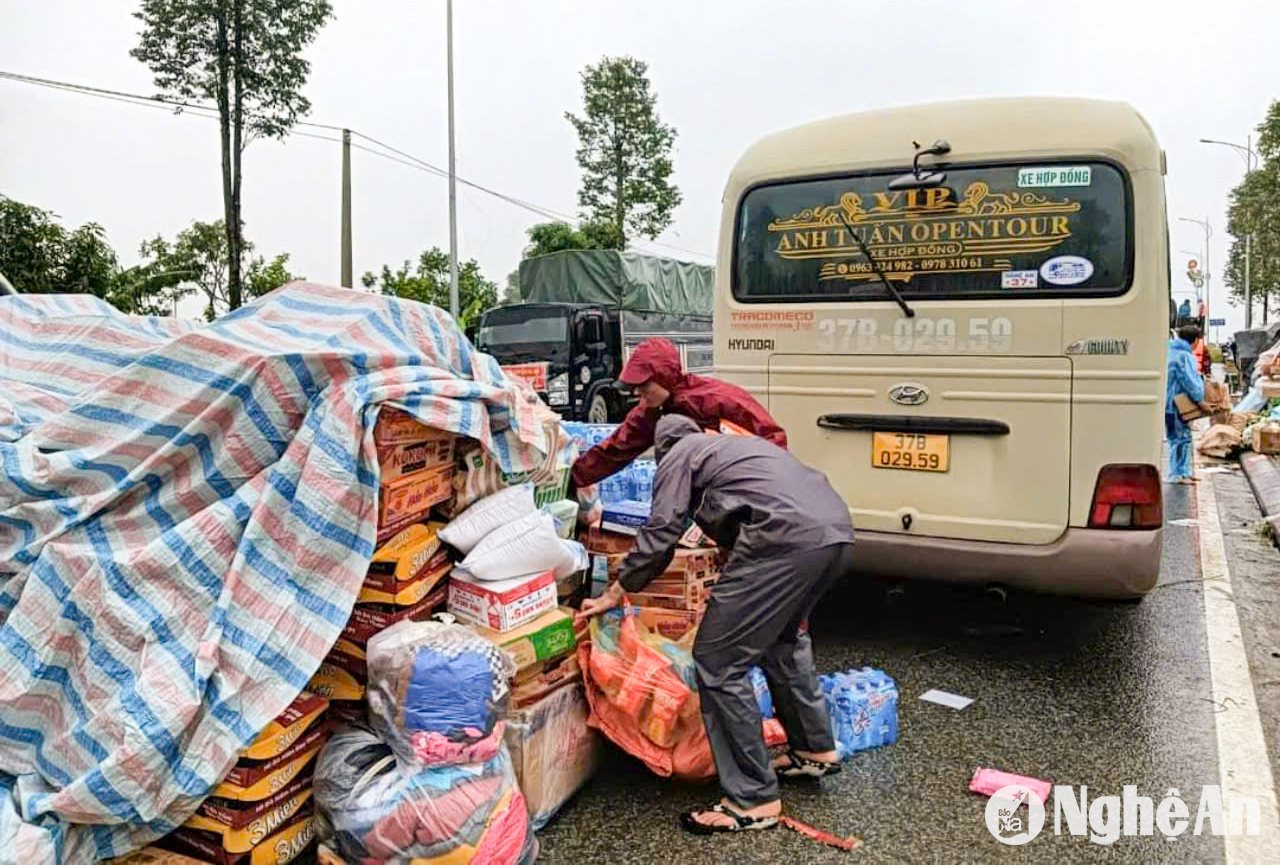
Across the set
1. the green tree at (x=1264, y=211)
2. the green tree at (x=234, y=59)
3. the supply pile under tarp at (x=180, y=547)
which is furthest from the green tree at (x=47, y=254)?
the green tree at (x=1264, y=211)

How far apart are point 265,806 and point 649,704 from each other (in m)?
1.24

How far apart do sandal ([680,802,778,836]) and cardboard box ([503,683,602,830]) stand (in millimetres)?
421

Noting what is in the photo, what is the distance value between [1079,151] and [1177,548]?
413 cm

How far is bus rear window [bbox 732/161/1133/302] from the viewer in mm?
4191

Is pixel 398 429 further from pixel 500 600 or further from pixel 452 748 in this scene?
pixel 452 748

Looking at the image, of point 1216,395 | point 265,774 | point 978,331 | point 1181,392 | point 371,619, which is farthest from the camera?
point 1216,395

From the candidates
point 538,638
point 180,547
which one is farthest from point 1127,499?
point 180,547

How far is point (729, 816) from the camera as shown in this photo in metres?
3.05

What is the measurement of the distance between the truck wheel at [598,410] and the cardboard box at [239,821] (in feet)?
40.0

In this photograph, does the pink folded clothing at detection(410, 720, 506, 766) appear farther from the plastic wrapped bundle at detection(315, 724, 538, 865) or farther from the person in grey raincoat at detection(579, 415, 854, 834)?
the person in grey raincoat at detection(579, 415, 854, 834)

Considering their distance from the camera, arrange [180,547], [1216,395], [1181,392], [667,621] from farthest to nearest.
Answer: [1216,395], [1181,392], [667,621], [180,547]

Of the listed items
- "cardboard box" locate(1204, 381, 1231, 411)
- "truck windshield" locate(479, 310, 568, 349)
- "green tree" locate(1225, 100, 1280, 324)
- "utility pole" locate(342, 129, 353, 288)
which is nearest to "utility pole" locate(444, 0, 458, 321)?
"utility pole" locate(342, 129, 353, 288)

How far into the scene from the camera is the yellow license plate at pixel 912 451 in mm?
4434

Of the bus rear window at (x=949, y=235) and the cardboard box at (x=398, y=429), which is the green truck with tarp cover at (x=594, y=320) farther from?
the cardboard box at (x=398, y=429)
